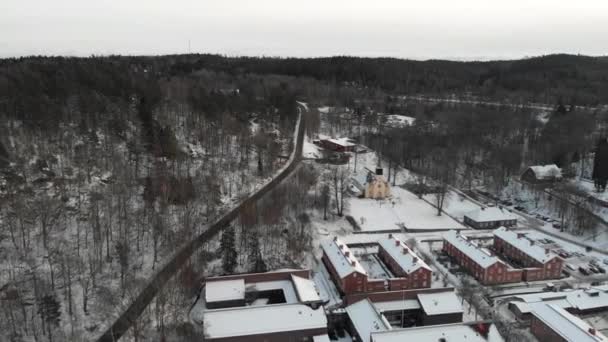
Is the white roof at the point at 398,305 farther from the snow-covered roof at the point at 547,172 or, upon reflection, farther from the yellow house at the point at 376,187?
the snow-covered roof at the point at 547,172

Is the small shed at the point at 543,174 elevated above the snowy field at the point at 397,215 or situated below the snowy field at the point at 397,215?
above

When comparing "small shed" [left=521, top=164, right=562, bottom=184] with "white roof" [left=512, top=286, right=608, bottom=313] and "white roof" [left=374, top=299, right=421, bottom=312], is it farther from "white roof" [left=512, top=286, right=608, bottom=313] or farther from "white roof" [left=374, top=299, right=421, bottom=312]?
"white roof" [left=374, top=299, right=421, bottom=312]

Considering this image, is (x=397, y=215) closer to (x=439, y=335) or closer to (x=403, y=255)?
(x=403, y=255)

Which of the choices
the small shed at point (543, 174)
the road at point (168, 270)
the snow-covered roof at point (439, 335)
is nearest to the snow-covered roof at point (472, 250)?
the snow-covered roof at point (439, 335)

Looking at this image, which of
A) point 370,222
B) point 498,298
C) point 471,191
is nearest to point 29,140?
point 370,222

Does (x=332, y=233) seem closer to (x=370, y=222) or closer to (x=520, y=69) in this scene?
(x=370, y=222)

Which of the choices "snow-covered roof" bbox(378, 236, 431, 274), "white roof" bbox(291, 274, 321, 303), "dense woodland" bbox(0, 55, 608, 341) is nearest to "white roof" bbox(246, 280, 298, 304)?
"white roof" bbox(291, 274, 321, 303)

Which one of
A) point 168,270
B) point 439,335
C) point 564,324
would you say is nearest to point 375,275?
point 439,335
